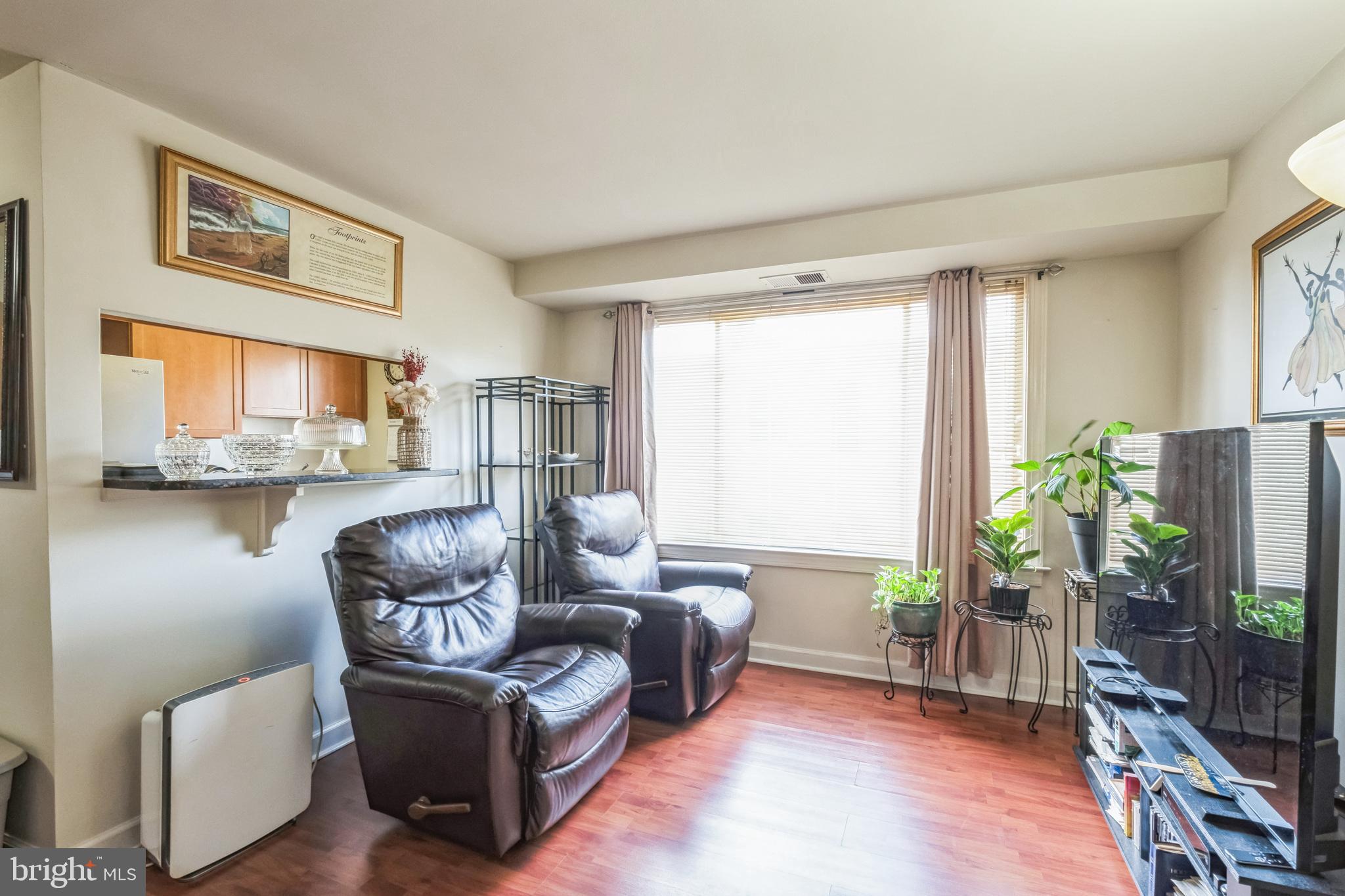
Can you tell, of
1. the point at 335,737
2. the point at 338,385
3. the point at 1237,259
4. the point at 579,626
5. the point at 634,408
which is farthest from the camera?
the point at 634,408

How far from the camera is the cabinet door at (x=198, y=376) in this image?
255 centimetres

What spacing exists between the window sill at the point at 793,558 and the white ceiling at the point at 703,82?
1.97 m

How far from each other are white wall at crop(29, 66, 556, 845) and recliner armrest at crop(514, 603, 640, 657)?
90cm

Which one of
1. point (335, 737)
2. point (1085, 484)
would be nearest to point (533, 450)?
point (335, 737)

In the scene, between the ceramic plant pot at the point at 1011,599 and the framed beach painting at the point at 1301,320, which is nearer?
the framed beach painting at the point at 1301,320

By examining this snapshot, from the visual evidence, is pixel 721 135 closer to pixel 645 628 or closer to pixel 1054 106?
pixel 1054 106

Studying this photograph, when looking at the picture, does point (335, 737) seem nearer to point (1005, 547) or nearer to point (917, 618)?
point (917, 618)

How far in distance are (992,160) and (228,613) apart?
346cm

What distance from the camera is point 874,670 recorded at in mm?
Result: 3463

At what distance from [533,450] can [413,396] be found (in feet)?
3.41

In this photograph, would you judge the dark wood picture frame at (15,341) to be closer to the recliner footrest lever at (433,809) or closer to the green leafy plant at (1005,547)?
the recliner footrest lever at (433,809)

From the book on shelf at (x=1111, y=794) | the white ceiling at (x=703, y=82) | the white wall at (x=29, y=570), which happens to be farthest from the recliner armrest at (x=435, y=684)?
the book on shelf at (x=1111, y=794)

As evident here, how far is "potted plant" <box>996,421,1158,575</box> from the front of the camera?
2107 millimetres

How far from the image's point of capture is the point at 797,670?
359cm
